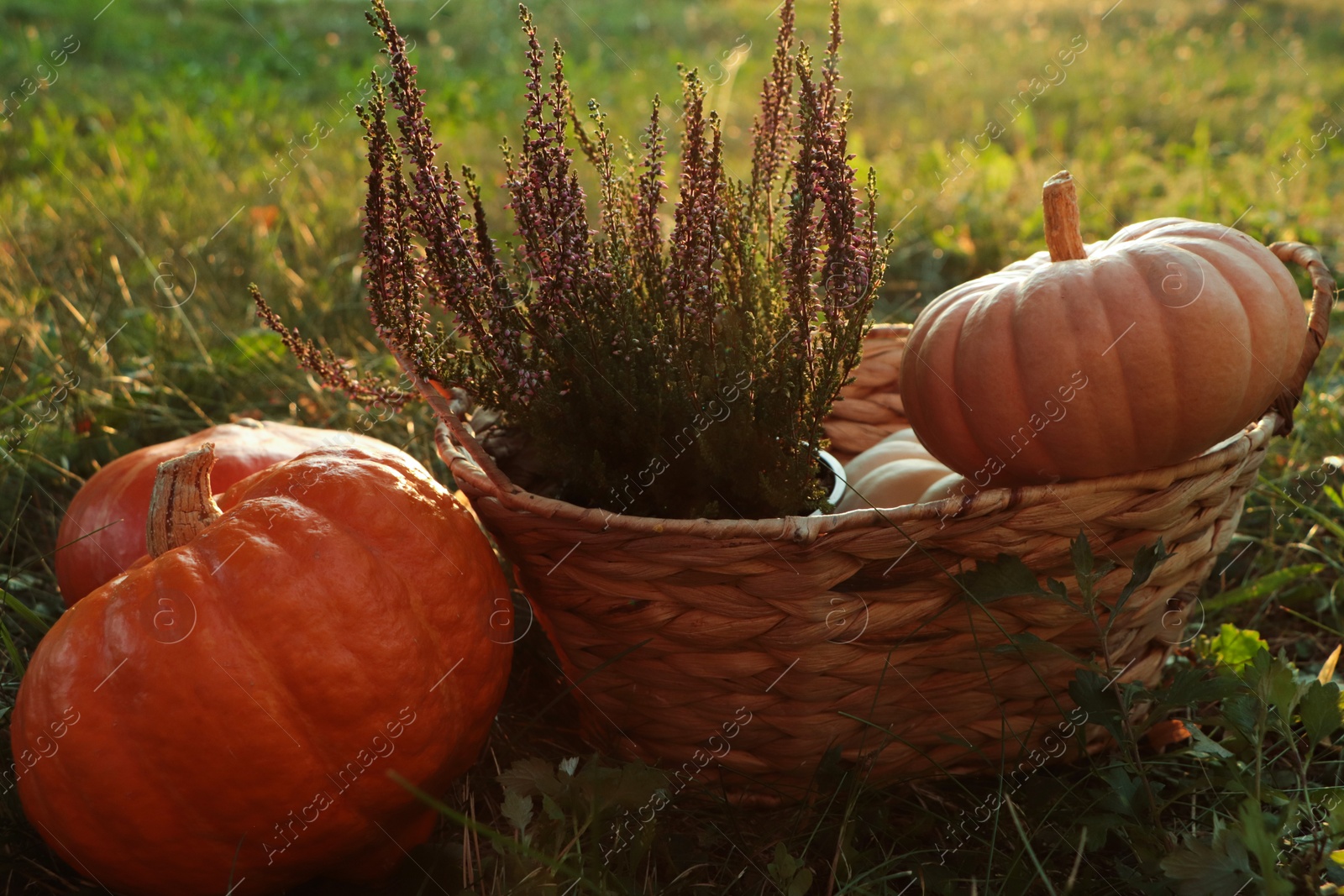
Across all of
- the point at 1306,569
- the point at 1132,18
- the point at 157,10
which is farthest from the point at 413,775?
the point at 157,10

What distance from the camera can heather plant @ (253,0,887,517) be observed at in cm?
134

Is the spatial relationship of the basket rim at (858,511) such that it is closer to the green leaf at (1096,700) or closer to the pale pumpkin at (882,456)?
the green leaf at (1096,700)

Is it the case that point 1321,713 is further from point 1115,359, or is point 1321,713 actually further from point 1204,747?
point 1115,359

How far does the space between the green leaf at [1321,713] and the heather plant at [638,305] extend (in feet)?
1.96

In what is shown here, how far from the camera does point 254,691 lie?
3.98 feet

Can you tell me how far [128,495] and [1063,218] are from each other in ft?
4.98

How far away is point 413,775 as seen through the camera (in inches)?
51.7

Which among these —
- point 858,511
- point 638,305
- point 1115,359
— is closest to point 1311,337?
point 1115,359

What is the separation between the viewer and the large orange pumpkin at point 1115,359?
1.33m

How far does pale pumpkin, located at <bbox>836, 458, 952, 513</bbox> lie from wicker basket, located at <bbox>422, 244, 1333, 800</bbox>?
1.05 ft

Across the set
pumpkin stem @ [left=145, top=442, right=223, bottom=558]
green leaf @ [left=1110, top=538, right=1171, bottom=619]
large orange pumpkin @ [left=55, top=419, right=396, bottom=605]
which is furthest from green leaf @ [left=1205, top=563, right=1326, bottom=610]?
pumpkin stem @ [left=145, top=442, right=223, bottom=558]

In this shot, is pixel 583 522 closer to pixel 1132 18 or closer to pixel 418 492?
pixel 418 492

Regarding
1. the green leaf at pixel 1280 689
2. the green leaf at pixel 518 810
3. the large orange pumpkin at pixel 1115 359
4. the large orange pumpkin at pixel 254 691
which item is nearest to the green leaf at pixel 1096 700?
the green leaf at pixel 1280 689

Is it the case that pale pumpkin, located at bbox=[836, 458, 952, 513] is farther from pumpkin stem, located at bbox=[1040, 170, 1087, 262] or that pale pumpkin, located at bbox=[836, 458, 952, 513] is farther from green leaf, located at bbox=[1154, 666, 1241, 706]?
green leaf, located at bbox=[1154, 666, 1241, 706]
